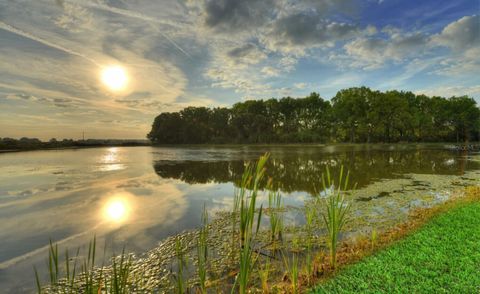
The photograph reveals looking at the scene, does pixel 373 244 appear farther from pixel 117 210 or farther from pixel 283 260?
pixel 117 210

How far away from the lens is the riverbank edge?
14.7ft

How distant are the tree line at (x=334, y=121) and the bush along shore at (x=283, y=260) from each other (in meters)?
62.9

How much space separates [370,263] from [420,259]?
94 cm

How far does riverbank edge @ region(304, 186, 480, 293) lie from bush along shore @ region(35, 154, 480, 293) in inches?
0.7

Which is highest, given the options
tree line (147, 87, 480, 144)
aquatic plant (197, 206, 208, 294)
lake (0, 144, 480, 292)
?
tree line (147, 87, 480, 144)

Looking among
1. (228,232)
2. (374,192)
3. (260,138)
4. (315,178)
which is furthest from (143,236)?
(260,138)

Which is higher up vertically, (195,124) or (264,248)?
(195,124)

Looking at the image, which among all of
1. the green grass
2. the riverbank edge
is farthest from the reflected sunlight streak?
the green grass

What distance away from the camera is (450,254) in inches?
191

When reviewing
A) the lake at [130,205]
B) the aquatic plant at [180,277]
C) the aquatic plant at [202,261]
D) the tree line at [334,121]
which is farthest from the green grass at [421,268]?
the tree line at [334,121]

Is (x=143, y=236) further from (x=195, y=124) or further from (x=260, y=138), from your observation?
(x=195, y=124)

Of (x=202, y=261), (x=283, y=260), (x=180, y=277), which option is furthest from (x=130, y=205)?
(x=180, y=277)

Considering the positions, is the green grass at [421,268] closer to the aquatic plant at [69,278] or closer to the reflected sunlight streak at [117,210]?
the aquatic plant at [69,278]

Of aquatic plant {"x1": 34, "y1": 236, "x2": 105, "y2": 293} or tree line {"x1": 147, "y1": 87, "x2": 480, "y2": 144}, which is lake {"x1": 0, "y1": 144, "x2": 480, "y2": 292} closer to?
aquatic plant {"x1": 34, "y1": 236, "x2": 105, "y2": 293}
